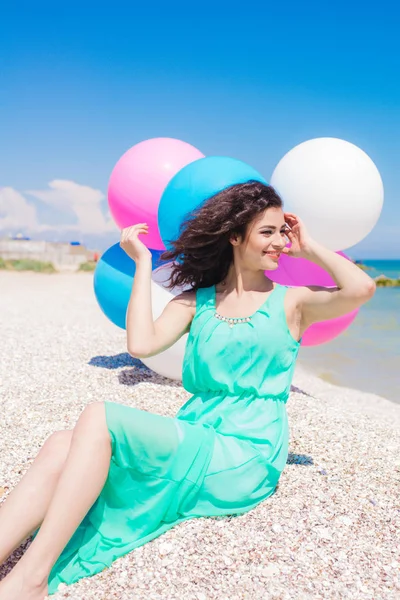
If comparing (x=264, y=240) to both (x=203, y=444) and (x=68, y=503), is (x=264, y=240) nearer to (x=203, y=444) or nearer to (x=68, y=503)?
(x=203, y=444)

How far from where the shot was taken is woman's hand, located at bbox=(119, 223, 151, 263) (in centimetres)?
311

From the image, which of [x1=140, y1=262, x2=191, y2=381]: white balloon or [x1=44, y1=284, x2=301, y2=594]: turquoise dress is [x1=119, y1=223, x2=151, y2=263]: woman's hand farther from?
[x1=140, y1=262, x2=191, y2=381]: white balloon

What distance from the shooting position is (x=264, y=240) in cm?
303

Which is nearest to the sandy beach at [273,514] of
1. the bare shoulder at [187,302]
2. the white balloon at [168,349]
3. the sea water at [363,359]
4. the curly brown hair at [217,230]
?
the white balloon at [168,349]

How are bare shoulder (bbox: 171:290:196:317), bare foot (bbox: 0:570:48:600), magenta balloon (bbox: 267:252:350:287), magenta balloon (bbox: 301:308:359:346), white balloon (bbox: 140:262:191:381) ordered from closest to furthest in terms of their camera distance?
bare foot (bbox: 0:570:48:600), bare shoulder (bbox: 171:290:196:317), magenta balloon (bbox: 267:252:350:287), white balloon (bbox: 140:262:191:381), magenta balloon (bbox: 301:308:359:346)

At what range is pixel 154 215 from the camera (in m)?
4.84

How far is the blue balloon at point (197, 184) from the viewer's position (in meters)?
3.65

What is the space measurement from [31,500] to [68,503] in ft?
0.68

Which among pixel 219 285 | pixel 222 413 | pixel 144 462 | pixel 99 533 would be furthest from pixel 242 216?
pixel 99 533

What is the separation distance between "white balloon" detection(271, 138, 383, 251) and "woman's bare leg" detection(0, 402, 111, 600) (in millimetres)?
2331

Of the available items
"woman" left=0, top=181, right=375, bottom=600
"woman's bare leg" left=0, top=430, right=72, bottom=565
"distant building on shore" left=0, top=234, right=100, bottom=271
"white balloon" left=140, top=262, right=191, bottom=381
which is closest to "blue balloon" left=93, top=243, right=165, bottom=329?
"white balloon" left=140, top=262, right=191, bottom=381

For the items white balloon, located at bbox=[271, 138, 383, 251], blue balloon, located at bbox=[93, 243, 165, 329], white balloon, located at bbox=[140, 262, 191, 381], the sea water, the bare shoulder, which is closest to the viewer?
the bare shoulder

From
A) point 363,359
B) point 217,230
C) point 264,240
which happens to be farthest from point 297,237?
point 363,359

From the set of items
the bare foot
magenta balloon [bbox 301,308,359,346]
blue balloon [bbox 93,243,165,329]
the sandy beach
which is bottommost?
the sandy beach
